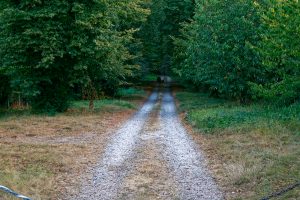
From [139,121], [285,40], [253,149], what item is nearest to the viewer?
[253,149]

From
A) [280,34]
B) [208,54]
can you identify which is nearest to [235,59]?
[208,54]

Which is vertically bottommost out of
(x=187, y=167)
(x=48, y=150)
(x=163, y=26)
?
(x=187, y=167)

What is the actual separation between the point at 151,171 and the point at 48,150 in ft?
14.9

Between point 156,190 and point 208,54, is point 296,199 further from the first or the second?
point 208,54

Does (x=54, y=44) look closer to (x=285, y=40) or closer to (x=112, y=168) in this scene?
(x=112, y=168)

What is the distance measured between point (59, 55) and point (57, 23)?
2.06 m

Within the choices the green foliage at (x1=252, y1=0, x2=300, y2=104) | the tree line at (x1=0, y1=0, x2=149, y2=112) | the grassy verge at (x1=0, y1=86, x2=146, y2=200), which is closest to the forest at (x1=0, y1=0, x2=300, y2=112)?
the tree line at (x1=0, y1=0, x2=149, y2=112)

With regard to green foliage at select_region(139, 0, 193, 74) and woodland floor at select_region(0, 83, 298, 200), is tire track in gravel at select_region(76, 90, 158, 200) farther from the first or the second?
green foliage at select_region(139, 0, 193, 74)

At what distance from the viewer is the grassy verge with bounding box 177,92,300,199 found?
10523mm

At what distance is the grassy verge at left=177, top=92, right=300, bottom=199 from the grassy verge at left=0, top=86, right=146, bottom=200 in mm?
4551

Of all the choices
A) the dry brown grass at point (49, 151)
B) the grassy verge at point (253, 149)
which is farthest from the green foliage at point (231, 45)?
the dry brown grass at point (49, 151)

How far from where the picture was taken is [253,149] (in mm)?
14219

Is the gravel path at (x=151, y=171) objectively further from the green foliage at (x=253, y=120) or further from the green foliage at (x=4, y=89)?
the green foliage at (x=4, y=89)

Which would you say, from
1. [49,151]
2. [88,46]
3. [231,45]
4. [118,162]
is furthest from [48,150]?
[231,45]
